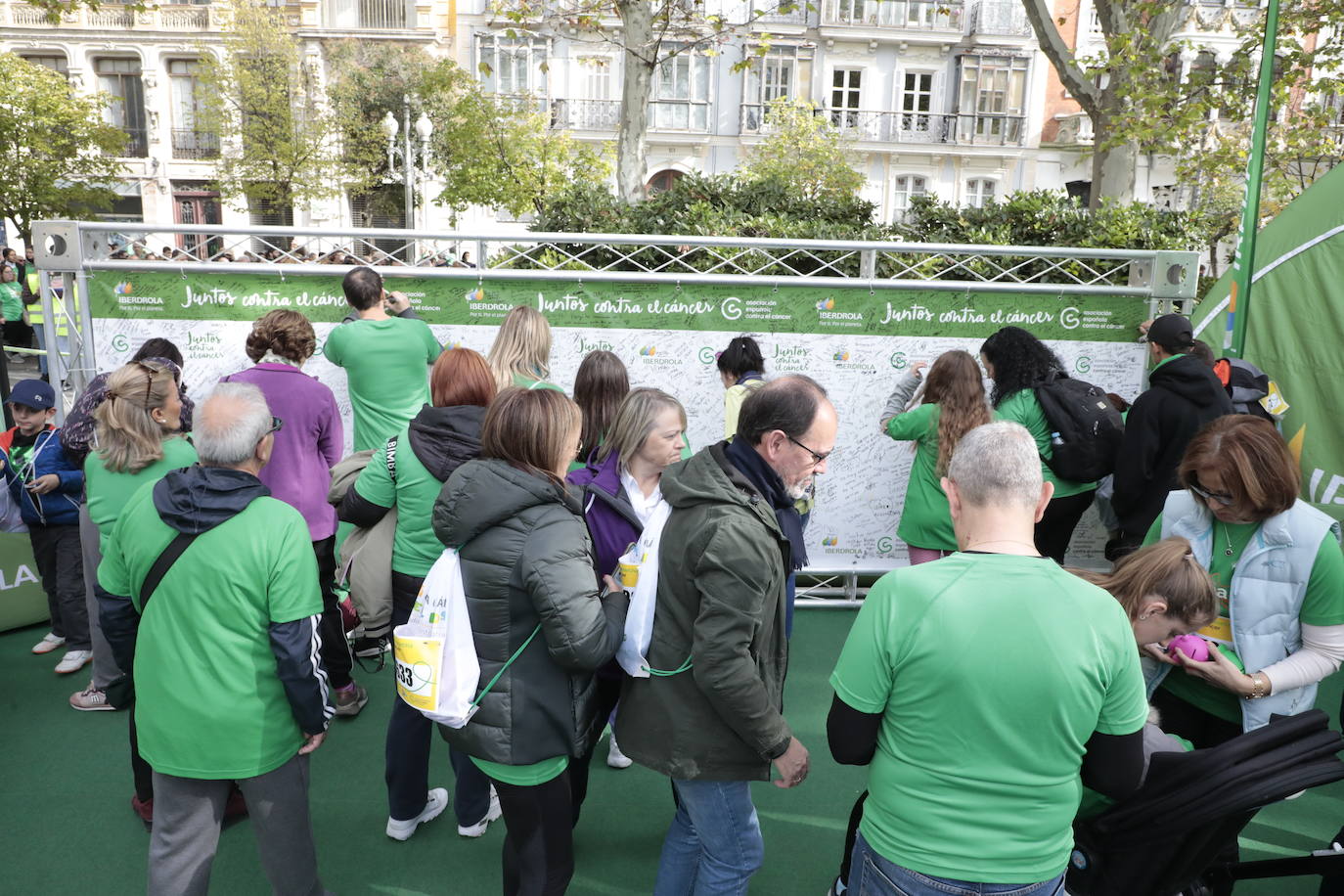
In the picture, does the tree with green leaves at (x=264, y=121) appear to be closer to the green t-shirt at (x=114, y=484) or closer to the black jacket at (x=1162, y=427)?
the green t-shirt at (x=114, y=484)

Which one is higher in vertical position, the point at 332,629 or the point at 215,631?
the point at 215,631

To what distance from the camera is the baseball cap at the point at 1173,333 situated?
4.31 meters

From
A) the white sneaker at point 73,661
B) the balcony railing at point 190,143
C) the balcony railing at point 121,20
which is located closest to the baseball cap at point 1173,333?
the white sneaker at point 73,661

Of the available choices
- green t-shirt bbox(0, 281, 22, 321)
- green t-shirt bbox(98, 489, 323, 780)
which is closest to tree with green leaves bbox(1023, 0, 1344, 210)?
green t-shirt bbox(98, 489, 323, 780)

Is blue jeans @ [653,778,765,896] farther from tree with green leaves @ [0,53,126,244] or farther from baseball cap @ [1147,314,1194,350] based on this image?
tree with green leaves @ [0,53,126,244]

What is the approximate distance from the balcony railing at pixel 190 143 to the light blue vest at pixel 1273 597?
3449 cm

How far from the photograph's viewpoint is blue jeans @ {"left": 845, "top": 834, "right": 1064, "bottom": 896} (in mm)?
1792

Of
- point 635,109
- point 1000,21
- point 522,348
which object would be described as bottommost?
point 522,348

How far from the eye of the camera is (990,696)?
66.2 inches

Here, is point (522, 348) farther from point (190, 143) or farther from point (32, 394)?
point (190, 143)

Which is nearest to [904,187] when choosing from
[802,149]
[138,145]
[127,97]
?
[802,149]

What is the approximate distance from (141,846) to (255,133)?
26610 mm

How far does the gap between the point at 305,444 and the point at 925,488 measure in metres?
2.96

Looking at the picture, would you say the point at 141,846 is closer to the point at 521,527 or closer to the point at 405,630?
the point at 405,630
